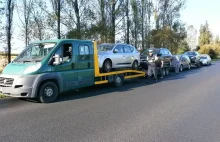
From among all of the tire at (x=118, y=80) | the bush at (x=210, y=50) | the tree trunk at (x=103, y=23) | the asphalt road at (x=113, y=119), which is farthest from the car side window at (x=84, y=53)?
the bush at (x=210, y=50)

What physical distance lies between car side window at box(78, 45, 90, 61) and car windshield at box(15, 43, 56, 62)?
1.28 meters

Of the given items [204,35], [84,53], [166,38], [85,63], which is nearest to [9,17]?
[84,53]

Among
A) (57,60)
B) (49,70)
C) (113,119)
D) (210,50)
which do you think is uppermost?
(210,50)

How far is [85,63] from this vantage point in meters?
10.5

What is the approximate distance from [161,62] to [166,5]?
25.2 m

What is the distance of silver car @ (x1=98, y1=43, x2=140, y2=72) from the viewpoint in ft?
40.9

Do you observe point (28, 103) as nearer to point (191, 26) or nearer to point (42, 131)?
point (42, 131)

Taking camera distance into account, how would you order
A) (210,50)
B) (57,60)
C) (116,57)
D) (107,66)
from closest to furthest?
1. (57,60)
2. (107,66)
3. (116,57)
4. (210,50)

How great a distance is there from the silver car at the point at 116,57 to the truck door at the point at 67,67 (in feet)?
7.86

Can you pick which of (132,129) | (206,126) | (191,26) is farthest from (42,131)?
(191,26)

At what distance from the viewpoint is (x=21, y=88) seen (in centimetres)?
834

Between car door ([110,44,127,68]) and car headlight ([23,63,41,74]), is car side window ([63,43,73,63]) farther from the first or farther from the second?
car door ([110,44,127,68])

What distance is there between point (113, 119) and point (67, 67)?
371 cm

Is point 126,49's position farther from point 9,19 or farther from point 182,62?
point 182,62
